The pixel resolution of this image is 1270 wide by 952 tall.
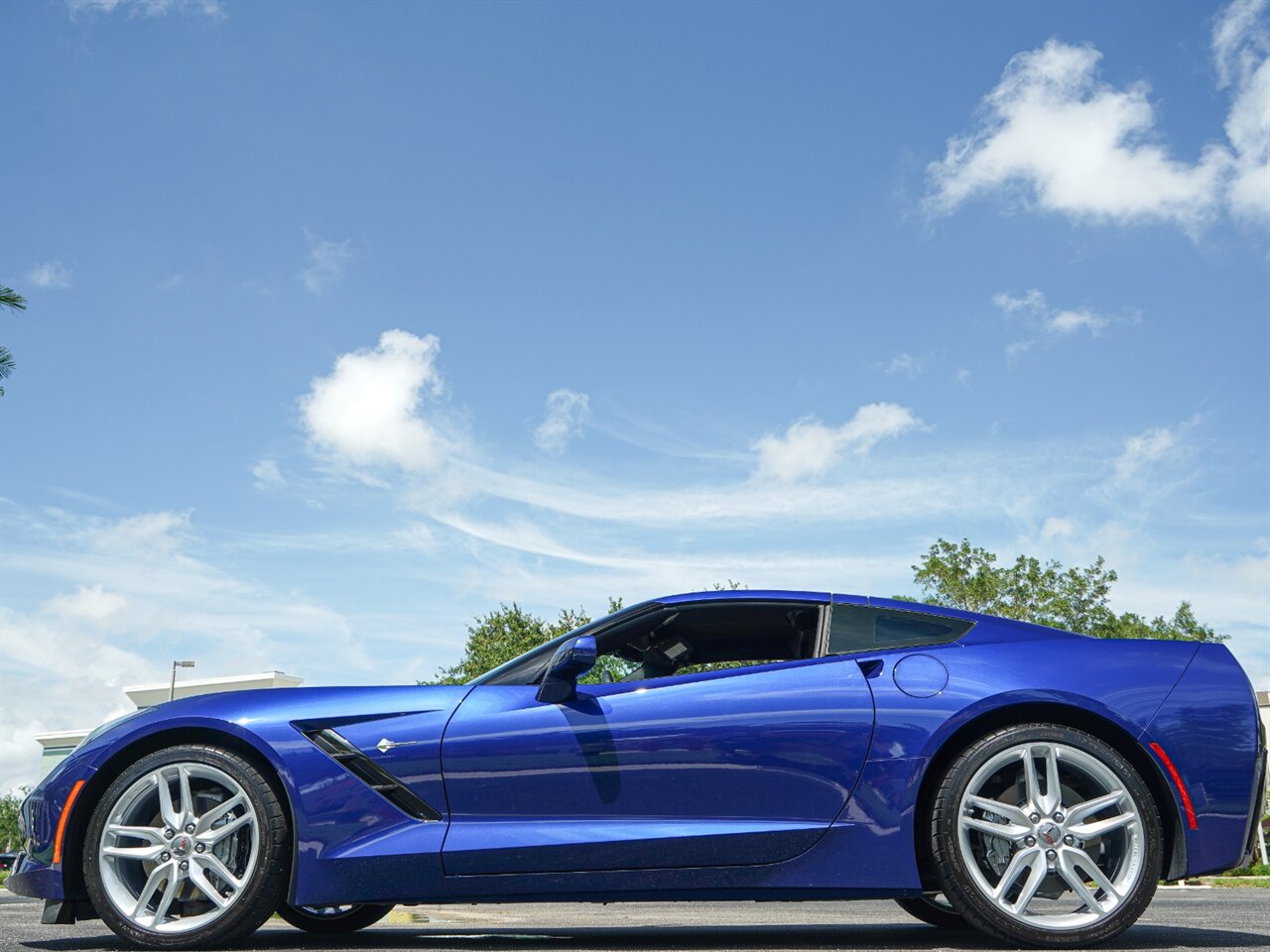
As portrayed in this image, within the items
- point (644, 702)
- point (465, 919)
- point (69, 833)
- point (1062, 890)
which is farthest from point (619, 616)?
point (465, 919)

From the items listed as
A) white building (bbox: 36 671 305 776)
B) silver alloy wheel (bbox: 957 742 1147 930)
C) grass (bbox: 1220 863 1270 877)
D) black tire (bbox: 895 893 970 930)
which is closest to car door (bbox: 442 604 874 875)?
silver alloy wheel (bbox: 957 742 1147 930)

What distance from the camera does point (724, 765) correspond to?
405 cm

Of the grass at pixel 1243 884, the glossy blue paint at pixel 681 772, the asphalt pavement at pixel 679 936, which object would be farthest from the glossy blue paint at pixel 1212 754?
the grass at pixel 1243 884

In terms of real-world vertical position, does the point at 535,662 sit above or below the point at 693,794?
above

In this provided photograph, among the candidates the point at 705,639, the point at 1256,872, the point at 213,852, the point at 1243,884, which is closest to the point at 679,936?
the point at 705,639

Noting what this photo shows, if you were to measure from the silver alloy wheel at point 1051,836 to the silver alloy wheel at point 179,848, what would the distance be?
8.46 ft

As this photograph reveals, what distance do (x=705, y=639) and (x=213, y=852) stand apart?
221 centimetres

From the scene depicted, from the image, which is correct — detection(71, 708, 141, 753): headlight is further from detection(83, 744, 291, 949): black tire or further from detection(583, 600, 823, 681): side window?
Result: detection(583, 600, 823, 681): side window

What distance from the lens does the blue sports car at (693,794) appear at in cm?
401

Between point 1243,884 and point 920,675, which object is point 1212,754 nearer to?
point 920,675

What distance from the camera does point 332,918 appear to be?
5.20 metres

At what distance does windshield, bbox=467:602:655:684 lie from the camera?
14.3 feet

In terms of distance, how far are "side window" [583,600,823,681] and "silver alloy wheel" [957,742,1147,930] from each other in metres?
0.84

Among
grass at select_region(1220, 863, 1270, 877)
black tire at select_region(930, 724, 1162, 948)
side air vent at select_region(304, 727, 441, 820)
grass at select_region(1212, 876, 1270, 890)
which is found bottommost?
grass at select_region(1220, 863, 1270, 877)
